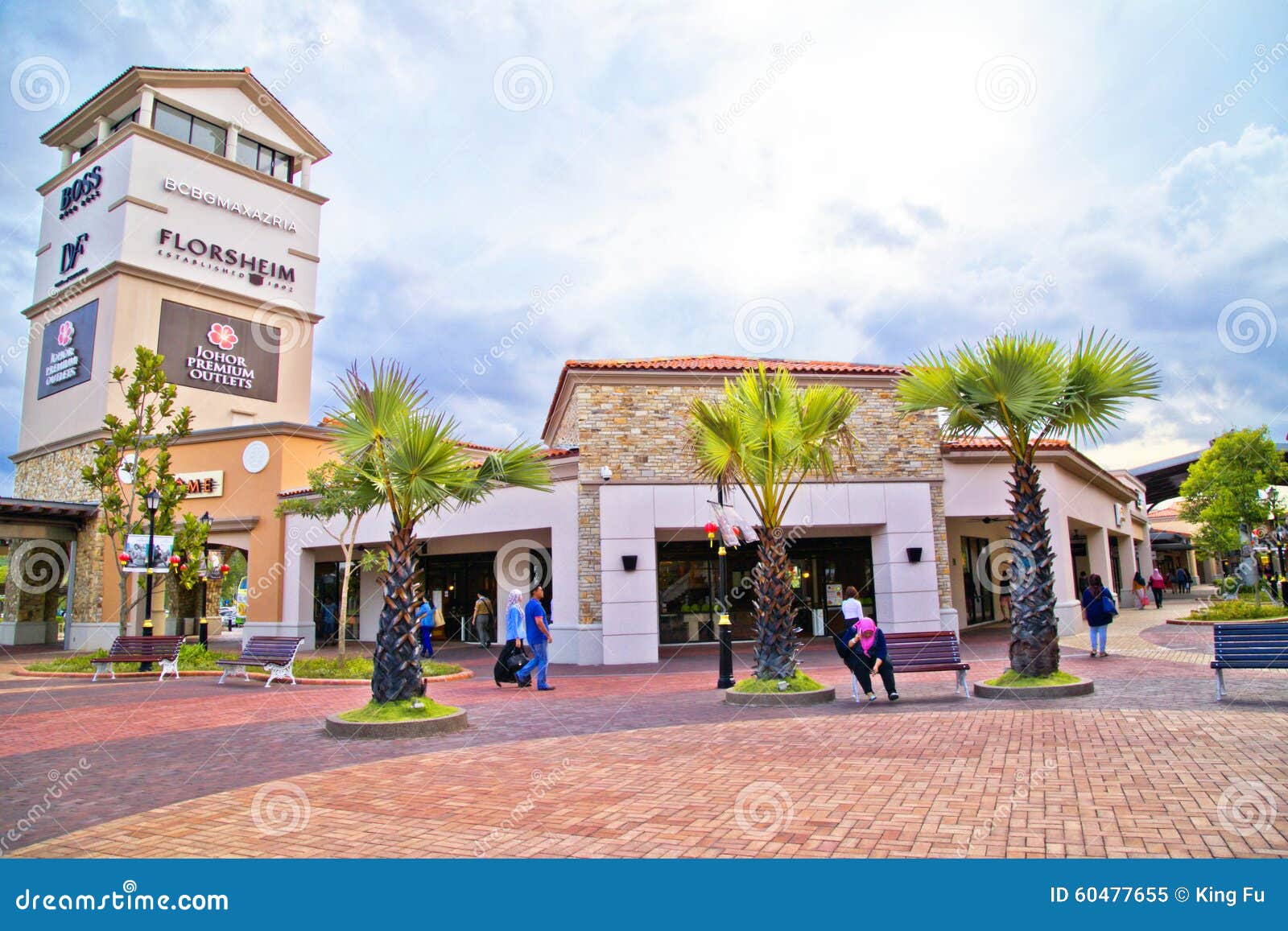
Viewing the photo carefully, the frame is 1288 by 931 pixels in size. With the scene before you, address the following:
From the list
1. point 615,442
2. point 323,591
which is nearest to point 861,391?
point 615,442

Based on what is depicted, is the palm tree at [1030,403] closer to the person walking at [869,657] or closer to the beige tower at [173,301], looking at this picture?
the person walking at [869,657]

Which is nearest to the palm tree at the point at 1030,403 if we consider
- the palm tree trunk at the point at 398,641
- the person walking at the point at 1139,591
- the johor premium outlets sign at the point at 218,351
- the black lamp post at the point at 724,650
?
the black lamp post at the point at 724,650

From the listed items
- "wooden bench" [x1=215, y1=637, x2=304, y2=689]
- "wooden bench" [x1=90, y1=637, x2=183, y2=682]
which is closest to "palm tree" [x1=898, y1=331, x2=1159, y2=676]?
"wooden bench" [x1=215, y1=637, x2=304, y2=689]

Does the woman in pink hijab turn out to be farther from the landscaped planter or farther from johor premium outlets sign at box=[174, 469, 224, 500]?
johor premium outlets sign at box=[174, 469, 224, 500]

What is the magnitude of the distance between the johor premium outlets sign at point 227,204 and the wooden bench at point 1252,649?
1490 inches

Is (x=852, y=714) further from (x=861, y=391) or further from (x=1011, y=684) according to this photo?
(x=861, y=391)

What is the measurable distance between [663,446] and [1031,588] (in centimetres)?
931

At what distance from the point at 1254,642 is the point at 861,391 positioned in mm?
11428

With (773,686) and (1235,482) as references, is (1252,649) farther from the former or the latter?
(1235,482)

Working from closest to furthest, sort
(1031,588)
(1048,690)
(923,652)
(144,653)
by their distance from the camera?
(1048,690), (1031,588), (923,652), (144,653)

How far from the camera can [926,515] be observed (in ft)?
63.3

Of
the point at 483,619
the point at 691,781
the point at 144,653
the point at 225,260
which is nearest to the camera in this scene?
the point at 691,781

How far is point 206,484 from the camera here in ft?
87.9

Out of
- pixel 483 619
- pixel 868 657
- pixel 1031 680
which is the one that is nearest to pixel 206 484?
pixel 483 619
